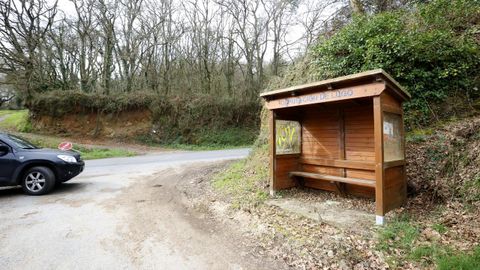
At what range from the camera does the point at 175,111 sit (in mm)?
21266

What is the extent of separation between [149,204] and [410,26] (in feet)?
25.7

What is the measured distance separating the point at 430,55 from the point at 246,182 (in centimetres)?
510

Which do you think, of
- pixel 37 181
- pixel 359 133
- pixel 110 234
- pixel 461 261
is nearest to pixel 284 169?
pixel 359 133

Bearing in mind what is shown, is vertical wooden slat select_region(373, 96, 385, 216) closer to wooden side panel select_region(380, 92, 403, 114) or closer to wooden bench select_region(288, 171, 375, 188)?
wooden side panel select_region(380, 92, 403, 114)

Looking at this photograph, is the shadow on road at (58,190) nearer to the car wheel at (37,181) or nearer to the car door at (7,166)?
the car wheel at (37,181)

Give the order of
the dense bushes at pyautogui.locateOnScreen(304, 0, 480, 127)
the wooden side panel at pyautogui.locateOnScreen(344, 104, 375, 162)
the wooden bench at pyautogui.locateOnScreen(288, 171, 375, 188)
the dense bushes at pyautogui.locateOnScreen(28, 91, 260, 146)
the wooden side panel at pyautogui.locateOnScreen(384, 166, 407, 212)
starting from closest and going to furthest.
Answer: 1. the wooden side panel at pyautogui.locateOnScreen(384, 166, 407, 212)
2. the wooden bench at pyautogui.locateOnScreen(288, 171, 375, 188)
3. the wooden side panel at pyautogui.locateOnScreen(344, 104, 375, 162)
4. the dense bushes at pyautogui.locateOnScreen(304, 0, 480, 127)
5. the dense bushes at pyautogui.locateOnScreen(28, 91, 260, 146)

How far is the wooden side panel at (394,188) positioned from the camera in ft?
13.5

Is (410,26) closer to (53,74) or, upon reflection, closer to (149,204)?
(149,204)

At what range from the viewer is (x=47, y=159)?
20.8 ft

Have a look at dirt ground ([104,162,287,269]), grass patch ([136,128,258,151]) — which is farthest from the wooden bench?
grass patch ([136,128,258,151])

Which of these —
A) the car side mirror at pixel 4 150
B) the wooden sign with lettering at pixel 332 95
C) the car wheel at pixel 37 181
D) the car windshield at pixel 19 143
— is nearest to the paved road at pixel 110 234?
the car wheel at pixel 37 181

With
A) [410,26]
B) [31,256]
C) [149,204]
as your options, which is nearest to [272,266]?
[31,256]

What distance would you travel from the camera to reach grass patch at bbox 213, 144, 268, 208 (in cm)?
553

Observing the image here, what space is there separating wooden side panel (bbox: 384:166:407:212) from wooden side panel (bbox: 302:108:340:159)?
1.27 meters
